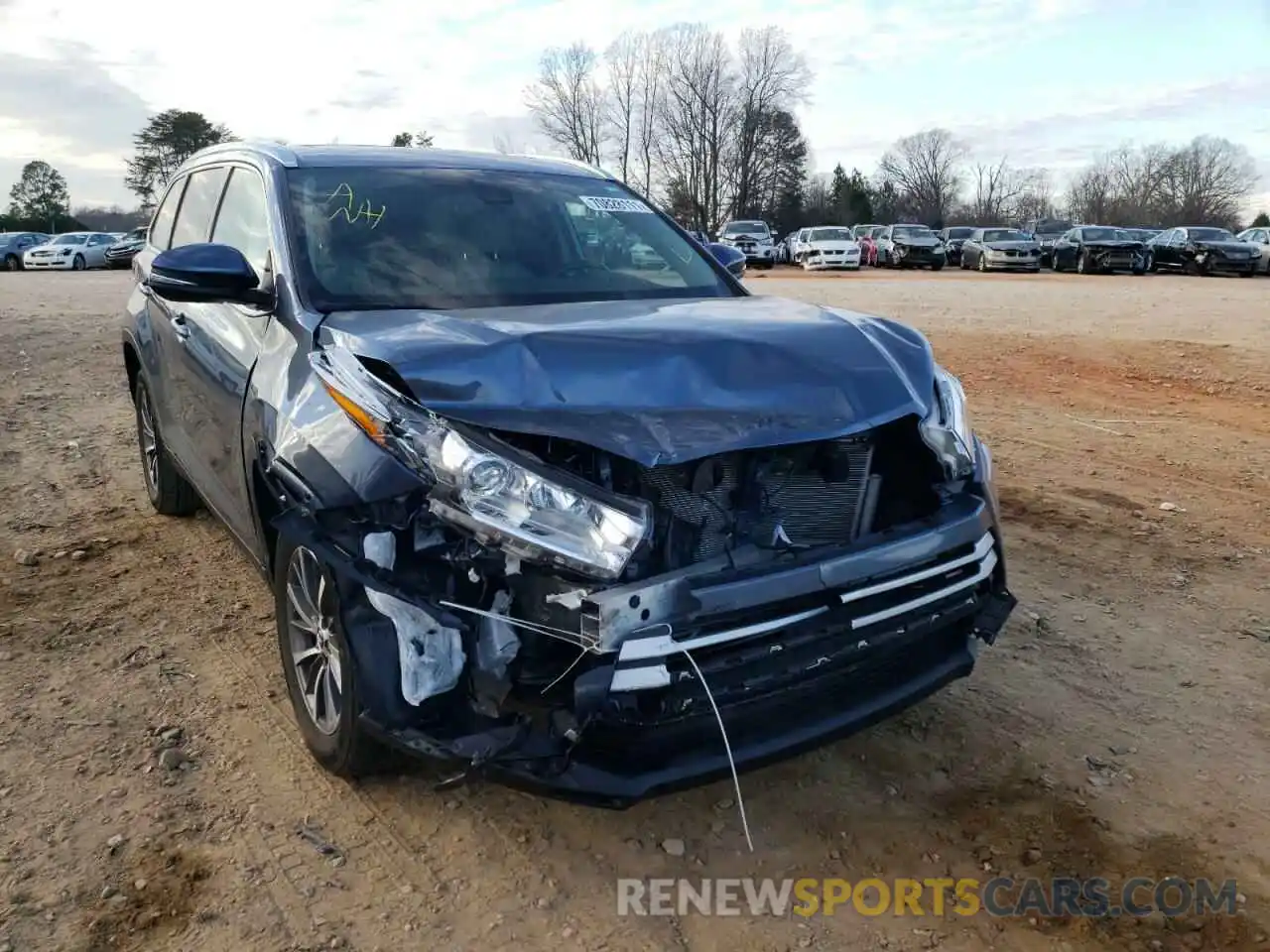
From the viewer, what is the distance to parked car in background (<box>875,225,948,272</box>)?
3419cm

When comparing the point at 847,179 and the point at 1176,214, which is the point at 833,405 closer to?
the point at 847,179

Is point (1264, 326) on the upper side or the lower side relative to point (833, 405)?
lower

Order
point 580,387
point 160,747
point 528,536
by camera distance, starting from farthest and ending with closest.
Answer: point 160,747 → point 580,387 → point 528,536

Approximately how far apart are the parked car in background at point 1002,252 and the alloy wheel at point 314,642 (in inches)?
1284

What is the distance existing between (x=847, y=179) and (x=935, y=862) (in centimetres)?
8153

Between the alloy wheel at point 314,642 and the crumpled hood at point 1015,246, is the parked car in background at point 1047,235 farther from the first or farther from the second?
the alloy wheel at point 314,642

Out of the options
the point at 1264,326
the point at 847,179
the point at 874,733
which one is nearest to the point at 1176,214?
the point at 847,179

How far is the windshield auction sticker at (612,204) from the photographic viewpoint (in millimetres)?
4203

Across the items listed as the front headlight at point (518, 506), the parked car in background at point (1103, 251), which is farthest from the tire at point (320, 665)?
the parked car in background at point (1103, 251)

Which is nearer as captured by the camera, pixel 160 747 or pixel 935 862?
pixel 935 862

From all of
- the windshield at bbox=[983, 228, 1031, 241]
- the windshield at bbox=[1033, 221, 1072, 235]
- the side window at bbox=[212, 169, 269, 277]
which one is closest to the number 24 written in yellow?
the side window at bbox=[212, 169, 269, 277]

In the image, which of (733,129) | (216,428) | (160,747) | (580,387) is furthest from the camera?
(733,129)

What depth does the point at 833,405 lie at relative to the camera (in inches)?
105

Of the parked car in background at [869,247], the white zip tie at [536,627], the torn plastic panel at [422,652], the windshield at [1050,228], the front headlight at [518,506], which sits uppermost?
the front headlight at [518,506]
